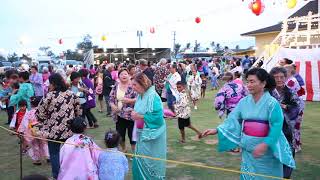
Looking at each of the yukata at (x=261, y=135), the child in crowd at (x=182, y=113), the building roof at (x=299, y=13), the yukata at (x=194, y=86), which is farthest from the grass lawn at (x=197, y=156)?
the building roof at (x=299, y=13)

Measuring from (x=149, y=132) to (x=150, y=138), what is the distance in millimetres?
73

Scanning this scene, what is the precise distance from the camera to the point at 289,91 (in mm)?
5129

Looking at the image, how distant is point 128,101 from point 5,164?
2.71 meters

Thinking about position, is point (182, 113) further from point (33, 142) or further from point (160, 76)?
point (160, 76)

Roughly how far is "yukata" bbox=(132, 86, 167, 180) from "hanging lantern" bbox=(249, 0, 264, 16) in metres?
10.8

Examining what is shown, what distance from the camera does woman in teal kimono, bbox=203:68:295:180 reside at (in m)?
3.48

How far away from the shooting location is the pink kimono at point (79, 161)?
4215 mm

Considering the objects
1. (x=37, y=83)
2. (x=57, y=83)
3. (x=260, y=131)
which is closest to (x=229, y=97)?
(x=57, y=83)

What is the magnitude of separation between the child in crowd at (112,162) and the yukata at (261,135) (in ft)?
4.03

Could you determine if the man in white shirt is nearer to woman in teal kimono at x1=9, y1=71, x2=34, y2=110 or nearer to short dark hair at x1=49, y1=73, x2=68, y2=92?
woman in teal kimono at x1=9, y1=71, x2=34, y2=110

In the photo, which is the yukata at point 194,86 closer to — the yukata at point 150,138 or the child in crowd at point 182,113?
the child in crowd at point 182,113

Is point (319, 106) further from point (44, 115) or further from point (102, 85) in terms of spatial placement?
point (44, 115)

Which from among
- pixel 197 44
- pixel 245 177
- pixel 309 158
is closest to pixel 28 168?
pixel 245 177

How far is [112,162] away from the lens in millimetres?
4215
